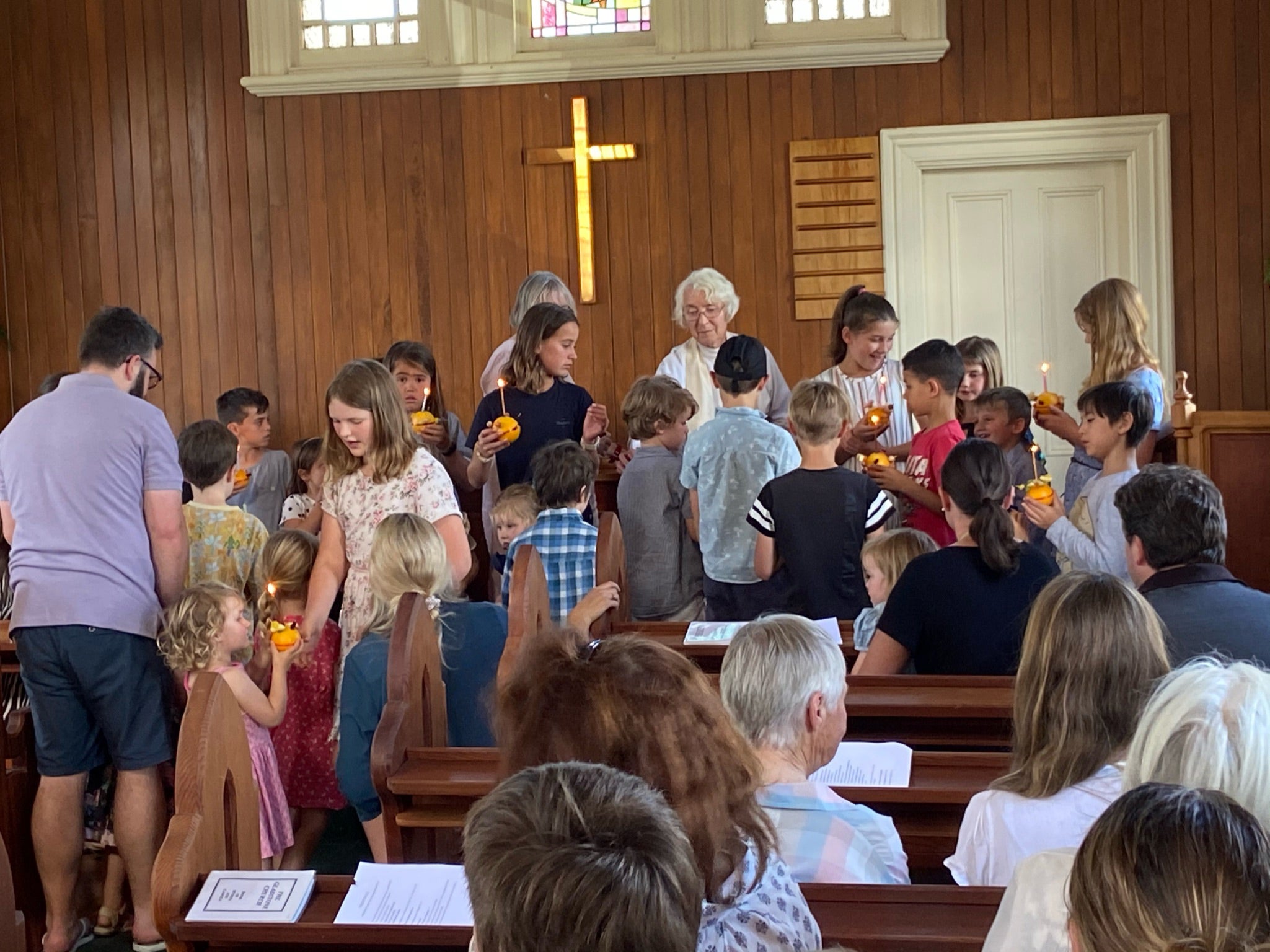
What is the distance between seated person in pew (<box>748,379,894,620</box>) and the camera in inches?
171

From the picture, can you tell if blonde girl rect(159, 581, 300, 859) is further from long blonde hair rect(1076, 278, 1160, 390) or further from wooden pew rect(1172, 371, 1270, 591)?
wooden pew rect(1172, 371, 1270, 591)

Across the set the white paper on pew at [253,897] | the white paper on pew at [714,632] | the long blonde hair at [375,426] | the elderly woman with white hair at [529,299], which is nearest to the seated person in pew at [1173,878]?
the white paper on pew at [253,897]

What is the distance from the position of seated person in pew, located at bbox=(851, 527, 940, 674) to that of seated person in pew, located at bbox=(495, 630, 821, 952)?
206 centimetres

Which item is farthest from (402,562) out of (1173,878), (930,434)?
(1173,878)

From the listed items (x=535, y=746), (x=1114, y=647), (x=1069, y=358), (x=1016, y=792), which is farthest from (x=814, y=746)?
(x=1069, y=358)

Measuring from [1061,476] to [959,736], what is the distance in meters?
5.07

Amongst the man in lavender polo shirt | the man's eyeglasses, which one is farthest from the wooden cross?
the man in lavender polo shirt

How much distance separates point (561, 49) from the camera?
793cm

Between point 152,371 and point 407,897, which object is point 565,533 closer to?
point 152,371

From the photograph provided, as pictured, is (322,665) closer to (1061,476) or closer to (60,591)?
(60,591)

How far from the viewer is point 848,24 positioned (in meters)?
7.74

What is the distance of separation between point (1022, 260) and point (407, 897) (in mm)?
6515

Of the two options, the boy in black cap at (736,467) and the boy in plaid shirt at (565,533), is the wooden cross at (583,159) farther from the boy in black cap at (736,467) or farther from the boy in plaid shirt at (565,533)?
the boy in plaid shirt at (565,533)

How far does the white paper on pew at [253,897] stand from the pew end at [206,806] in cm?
5
